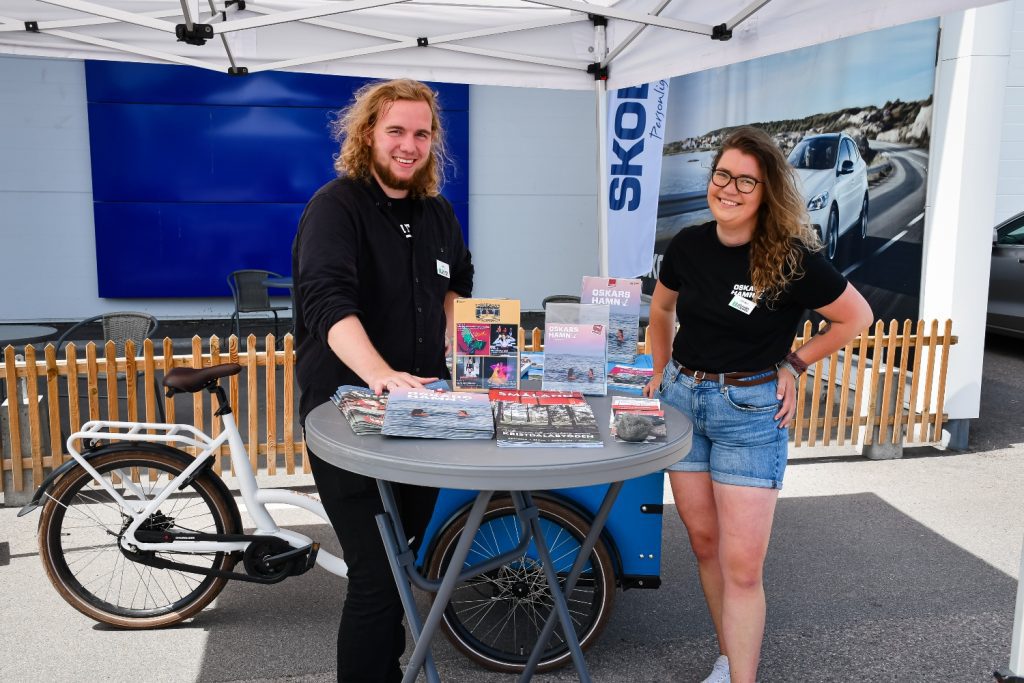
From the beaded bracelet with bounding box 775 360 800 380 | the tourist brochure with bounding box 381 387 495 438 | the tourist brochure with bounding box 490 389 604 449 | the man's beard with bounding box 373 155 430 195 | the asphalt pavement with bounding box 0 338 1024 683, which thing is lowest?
the asphalt pavement with bounding box 0 338 1024 683

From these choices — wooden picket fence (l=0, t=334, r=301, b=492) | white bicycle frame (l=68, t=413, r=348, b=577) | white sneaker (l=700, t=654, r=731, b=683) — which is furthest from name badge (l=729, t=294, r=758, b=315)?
wooden picket fence (l=0, t=334, r=301, b=492)

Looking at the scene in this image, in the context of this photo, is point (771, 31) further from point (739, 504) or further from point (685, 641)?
point (685, 641)

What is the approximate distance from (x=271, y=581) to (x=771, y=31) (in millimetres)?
2901

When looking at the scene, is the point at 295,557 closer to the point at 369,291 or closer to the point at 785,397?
the point at 369,291

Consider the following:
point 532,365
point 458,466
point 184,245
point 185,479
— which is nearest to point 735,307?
point 532,365

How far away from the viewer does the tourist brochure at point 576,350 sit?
7.86ft

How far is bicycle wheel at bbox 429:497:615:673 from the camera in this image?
9.66 ft

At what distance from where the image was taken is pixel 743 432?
2.44m

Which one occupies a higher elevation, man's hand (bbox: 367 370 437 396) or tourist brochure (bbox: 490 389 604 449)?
man's hand (bbox: 367 370 437 396)

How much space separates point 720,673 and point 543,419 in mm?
1408

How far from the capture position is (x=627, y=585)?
10.2 ft

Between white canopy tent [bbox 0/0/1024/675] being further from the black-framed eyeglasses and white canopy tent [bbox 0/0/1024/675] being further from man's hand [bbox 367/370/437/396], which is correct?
man's hand [bbox 367/370/437/396]

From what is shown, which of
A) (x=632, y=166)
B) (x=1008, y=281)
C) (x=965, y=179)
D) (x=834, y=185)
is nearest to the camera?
(x=632, y=166)

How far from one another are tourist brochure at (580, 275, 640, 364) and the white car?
535 centimetres
